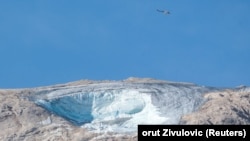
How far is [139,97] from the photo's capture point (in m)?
165

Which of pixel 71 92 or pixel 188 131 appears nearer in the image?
pixel 188 131

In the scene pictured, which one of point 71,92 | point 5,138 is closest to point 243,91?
point 71,92

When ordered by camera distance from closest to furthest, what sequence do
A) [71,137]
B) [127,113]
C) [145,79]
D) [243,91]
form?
[71,137] < [127,113] < [243,91] < [145,79]

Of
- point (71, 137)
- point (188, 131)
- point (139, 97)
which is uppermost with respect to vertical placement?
point (139, 97)

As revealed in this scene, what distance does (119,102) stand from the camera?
6442 inches

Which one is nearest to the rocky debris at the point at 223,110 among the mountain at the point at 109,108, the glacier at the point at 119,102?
the mountain at the point at 109,108

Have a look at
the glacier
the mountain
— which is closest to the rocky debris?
the mountain

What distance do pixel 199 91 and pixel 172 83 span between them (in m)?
6.62

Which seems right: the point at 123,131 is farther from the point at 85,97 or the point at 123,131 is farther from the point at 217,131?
the point at 217,131

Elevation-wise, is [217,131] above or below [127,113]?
below

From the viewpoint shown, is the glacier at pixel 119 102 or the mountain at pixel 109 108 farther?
the glacier at pixel 119 102

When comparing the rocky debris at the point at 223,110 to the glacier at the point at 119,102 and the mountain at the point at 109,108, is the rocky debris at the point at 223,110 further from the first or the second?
the glacier at the point at 119,102

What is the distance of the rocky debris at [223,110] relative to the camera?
149375 millimetres

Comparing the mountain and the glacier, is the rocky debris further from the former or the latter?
the glacier
